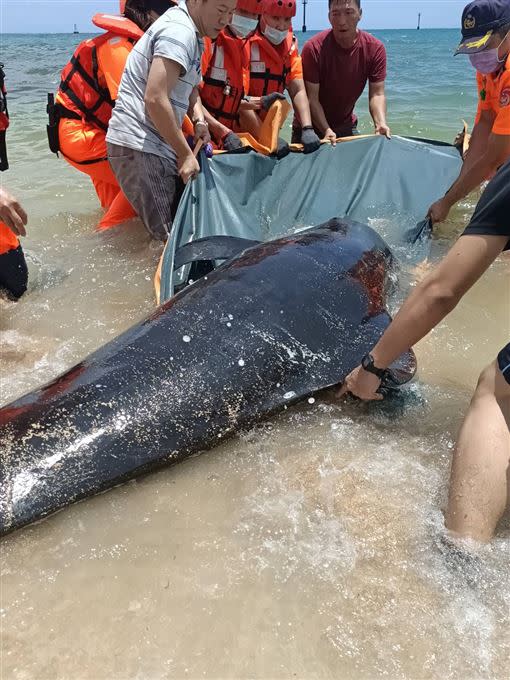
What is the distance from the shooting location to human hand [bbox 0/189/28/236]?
3.65 m

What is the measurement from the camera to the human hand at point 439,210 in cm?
522

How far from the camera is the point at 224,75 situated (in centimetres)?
589

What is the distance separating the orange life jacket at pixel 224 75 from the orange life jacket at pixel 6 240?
8.33 feet

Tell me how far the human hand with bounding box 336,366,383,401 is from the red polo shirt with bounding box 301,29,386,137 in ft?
15.5

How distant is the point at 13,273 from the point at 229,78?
2.93 m

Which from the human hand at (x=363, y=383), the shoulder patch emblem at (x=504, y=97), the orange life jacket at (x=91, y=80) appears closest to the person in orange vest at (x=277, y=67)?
the orange life jacket at (x=91, y=80)

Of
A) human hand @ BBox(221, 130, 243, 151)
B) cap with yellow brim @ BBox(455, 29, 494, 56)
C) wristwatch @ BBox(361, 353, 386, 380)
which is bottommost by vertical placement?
wristwatch @ BBox(361, 353, 386, 380)

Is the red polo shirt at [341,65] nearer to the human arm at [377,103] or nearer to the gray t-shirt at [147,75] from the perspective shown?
the human arm at [377,103]

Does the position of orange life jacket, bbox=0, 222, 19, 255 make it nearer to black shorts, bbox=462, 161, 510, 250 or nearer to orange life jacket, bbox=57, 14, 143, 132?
orange life jacket, bbox=57, 14, 143, 132

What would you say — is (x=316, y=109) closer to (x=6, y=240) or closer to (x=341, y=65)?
(x=341, y=65)

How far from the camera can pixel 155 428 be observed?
268cm

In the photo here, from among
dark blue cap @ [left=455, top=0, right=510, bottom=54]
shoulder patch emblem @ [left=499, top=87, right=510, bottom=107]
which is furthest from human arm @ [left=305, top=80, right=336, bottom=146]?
shoulder patch emblem @ [left=499, top=87, right=510, bottom=107]

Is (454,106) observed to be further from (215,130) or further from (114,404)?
(114,404)

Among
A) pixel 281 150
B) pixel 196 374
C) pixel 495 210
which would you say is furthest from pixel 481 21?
pixel 196 374
